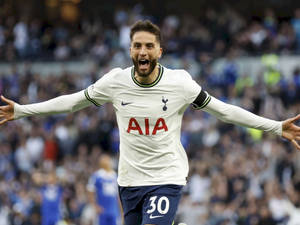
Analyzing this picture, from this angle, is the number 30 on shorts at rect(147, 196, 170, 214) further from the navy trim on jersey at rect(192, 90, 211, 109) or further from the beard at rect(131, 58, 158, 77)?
the beard at rect(131, 58, 158, 77)

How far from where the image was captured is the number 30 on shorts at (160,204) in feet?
23.6

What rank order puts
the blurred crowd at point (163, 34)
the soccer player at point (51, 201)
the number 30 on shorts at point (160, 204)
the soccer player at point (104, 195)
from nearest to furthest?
1. the number 30 on shorts at point (160, 204)
2. the soccer player at point (104, 195)
3. the soccer player at point (51, 201)
4. the blurred crowd at point (163, 34)

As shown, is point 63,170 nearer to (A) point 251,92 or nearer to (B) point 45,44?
(A) point 251,92

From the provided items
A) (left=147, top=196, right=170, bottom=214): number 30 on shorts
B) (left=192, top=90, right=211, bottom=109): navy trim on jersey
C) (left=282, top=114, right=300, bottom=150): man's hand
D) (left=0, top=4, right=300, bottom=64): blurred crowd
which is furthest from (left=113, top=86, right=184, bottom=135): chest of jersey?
(left=0, top=4, right=300, bottom=64): blurred crowd

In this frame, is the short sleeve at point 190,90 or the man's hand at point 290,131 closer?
the short sleeve at point 190,90

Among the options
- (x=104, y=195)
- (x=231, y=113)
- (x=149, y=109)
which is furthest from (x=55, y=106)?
(x=104, y=195)

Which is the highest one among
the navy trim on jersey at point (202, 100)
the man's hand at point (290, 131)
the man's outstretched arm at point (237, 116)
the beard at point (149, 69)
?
the beard at point (149, 69)

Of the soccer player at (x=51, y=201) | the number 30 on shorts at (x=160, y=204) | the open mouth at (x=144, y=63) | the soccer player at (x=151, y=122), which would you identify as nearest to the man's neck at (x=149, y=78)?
the soccer player at (x=151, y=122)

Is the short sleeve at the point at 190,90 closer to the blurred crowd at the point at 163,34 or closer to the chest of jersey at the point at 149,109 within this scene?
the chest of jersey at the point at 149,109

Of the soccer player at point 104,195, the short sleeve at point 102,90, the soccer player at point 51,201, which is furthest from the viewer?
the soccer player at point 51,201

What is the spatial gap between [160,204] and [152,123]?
2.39 ft

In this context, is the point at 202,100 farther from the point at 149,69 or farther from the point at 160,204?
the point at 160,204

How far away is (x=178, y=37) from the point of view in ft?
74.3

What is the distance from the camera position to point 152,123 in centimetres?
730
